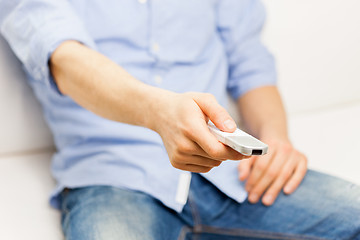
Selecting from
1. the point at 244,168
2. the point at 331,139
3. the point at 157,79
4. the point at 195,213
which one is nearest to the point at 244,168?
the point at 244,168

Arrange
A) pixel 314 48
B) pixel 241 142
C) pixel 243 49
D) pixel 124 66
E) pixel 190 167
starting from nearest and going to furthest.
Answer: pixel 241 142
pixel 190 167
pixel 124 66
pixel 243 49
pixel 314 48

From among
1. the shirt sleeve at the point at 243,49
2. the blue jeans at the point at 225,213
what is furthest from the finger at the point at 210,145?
the shirt sleeve at the point at 243,49

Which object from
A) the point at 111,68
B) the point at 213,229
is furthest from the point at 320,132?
the point at 111,68

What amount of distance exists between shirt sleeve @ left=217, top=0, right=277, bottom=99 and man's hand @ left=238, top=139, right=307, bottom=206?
21 cm

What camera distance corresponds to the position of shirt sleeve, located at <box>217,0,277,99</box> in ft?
3.03

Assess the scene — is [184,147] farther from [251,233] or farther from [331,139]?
[331,139]

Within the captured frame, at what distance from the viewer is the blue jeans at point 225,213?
0.67m

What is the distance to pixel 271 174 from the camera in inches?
29.1

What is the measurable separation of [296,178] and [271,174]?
41 millimetres

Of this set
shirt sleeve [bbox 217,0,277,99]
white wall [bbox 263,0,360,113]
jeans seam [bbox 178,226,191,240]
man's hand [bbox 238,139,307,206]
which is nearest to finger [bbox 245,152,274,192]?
man's hand [bbox 238,139,307,206]

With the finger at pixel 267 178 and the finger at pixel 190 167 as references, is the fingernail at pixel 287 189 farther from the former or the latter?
the finger at pixel 190 167

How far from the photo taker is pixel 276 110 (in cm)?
88

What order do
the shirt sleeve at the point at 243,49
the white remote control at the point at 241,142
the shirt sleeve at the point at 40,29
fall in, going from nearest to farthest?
the white remote control at the point at 241,142, the shirt sleeve at the point at 40,29, the shirt sleeve at the point at 243,49

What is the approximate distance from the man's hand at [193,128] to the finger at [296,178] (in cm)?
23
